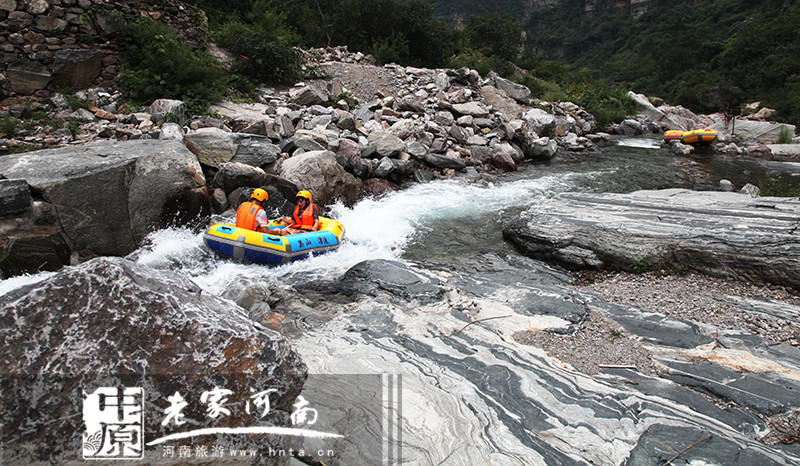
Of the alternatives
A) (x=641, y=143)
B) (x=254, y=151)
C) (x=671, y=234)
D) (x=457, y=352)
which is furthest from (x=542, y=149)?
(x=457, y=352)

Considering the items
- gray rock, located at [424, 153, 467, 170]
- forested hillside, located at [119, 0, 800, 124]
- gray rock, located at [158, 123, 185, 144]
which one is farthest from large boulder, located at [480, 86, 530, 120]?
gray rock, located at [158, 123, 185, 144]

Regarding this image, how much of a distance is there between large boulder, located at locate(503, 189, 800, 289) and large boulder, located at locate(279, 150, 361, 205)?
10.7 ft

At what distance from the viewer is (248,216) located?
5934mm

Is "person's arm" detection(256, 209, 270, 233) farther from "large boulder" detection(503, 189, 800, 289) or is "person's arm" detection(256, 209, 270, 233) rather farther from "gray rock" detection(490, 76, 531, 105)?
"gray rock" detection(490, 76, 531, 105)

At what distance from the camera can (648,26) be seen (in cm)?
5178

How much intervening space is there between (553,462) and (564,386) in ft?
2.49

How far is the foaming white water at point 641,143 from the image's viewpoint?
50.7ft

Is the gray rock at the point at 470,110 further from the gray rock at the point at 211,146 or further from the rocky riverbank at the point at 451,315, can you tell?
the gray rock at the point at 211,146

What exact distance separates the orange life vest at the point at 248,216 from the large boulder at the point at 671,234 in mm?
3715

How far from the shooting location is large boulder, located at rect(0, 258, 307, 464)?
163 cm

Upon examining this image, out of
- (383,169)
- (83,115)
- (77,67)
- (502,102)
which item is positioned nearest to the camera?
(83,115)

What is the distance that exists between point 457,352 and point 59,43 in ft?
34.4

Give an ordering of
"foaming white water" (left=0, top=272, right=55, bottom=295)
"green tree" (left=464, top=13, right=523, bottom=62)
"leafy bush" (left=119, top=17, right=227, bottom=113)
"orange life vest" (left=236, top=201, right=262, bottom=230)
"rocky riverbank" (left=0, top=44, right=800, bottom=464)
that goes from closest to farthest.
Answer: "rocky riverbank" (left=0, top=44, right=800, bottom=464), "foaming white water" (left=0, top=272, right=55, bottom=295), "orange life vest" (left=236, top=201, right=262, bottom=230), "leafy bush" (left=119, top=17, right=227, bottom=113), "green tree" (left=464, top=13, right=523, bottom=62)

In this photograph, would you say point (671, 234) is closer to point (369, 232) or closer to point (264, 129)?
point (369, 232)
